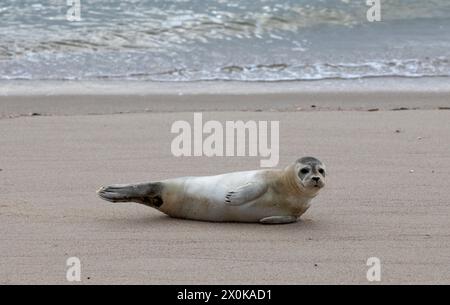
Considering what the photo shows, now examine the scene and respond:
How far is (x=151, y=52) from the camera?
464 inches

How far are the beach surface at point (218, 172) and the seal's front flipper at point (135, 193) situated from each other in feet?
0.35

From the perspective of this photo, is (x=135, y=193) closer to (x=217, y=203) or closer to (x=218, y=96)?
(x=217, y=203)

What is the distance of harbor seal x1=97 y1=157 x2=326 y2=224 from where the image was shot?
4.83 metres

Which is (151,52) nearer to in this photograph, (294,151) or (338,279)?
(294,151)

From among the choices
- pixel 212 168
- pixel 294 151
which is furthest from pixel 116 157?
pixel 294 151

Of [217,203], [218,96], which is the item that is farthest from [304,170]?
[218,96]

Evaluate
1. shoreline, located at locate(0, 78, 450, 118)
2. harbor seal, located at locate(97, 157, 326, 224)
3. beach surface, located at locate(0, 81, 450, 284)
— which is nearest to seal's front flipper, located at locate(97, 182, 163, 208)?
harbor seal, located at locate(97, 157, 326, 224)

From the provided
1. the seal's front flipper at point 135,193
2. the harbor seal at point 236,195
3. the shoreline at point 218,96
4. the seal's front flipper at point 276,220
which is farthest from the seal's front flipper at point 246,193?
the shoreline at point 218,96

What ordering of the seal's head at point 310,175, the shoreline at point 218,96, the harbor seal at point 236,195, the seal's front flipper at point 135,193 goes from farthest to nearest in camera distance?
the shoreline at point 218,96 → the seal's front flipper at point 135,193 → the harbor seal at point 236,195 → the seal's head at point 310,175

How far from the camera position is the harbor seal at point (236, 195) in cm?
483

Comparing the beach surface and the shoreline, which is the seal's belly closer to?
the beach surface

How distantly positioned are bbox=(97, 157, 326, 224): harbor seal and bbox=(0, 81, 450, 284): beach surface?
0.06 metres

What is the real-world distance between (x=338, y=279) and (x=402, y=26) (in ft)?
32.7

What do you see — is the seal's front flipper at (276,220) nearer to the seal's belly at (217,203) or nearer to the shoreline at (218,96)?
the seal's belly at (217,203)
